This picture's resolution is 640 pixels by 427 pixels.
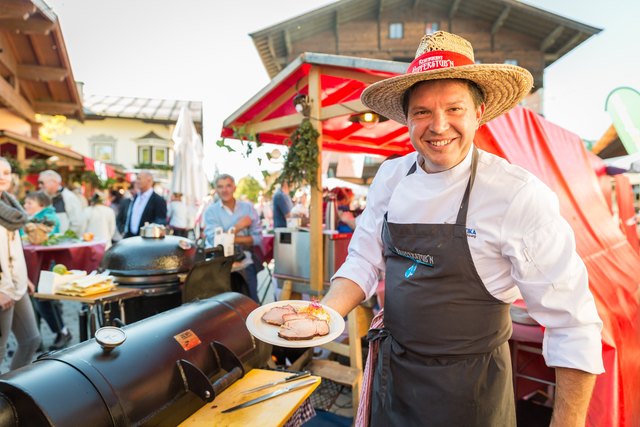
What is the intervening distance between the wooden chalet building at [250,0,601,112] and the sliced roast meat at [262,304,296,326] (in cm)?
1457

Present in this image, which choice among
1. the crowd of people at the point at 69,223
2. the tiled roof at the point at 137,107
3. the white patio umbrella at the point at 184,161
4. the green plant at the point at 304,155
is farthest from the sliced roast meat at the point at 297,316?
the tiled roof at the point at 137,107

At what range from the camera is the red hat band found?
148 centimetres

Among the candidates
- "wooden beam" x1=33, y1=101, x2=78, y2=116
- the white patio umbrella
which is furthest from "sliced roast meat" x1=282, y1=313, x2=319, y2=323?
"wooden beam" x1=33, y1=101, x2=78, y2=116

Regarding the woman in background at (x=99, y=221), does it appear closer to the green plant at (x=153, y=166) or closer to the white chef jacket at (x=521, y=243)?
the white chef jacket at (x=521, y=243)

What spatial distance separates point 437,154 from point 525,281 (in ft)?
1.82

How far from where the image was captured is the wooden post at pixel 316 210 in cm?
409

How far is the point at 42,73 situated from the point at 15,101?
3.98ft

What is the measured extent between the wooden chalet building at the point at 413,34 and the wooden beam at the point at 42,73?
6662 mm

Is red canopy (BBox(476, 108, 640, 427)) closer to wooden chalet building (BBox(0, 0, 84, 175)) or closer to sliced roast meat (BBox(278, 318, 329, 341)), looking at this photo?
sliced roast meat (BBox(278, 318, 329, 341))

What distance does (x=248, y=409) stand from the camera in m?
1.70

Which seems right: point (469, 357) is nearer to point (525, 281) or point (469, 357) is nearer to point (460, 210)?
point (525, 281)

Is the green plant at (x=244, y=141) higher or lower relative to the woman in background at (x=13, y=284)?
higher

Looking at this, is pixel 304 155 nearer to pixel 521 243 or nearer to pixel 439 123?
pixel 439 123

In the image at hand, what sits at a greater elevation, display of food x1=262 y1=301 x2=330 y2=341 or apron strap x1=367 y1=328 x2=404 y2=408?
display of food x1=262 y1=301 x2=330 y2=341
